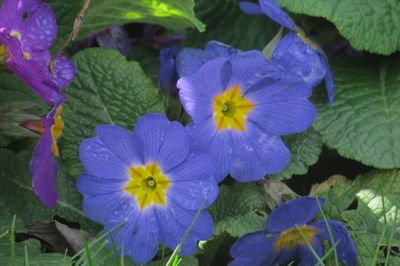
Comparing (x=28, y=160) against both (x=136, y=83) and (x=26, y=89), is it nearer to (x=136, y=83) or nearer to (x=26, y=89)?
(x=26, y=89)

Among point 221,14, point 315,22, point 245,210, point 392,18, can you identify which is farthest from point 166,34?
point 245,210

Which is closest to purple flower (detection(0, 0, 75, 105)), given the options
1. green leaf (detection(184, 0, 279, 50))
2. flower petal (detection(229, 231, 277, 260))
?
flower petal (detection(229, 231, 277, 260))

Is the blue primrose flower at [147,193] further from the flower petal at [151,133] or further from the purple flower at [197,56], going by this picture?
the purple flower at [197,56]

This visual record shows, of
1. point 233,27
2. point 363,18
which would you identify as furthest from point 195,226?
point 233,27

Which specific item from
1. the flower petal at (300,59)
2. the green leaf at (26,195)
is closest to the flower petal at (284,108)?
the flower petal at (300,59)

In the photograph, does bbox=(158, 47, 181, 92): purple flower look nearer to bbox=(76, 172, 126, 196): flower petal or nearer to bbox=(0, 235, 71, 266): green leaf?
bbox=(76, 172, 126, 196): flower petal

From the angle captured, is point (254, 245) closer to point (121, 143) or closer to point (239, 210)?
point (239, 210)
